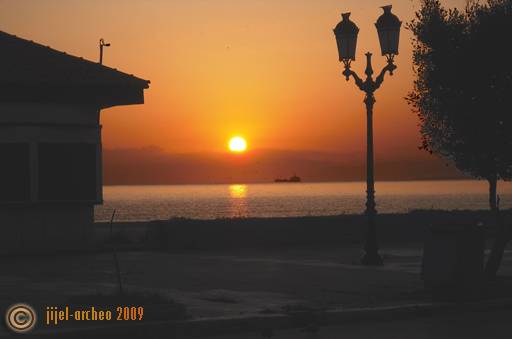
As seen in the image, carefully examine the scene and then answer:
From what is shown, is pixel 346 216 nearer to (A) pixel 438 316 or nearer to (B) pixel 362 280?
(B) pixel 362 280

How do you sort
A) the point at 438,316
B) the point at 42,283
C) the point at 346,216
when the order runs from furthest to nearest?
the point at 346,216, the point at 42,283, the point at 438,316

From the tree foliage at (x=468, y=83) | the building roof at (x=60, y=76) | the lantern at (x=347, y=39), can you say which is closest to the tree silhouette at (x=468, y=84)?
the tree foliage at (x=468, y=83)

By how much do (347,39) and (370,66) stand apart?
2.53ft

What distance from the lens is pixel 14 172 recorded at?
23688mm

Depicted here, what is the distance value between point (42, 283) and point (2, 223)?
275 inches

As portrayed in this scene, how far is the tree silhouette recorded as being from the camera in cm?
2761

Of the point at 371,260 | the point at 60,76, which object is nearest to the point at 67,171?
the point at 60,76

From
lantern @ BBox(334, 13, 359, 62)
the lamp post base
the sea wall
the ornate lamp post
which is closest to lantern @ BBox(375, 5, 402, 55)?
the ornate lamp post

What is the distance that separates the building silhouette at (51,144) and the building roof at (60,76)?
23 mm

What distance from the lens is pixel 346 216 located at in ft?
99.1

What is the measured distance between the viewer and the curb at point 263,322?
1149 cm

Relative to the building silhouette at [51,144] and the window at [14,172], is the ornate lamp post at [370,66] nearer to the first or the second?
the building silhouette at [51,144]

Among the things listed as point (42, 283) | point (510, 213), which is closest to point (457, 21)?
point (510, 213)

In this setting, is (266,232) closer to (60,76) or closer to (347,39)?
(60,76)
